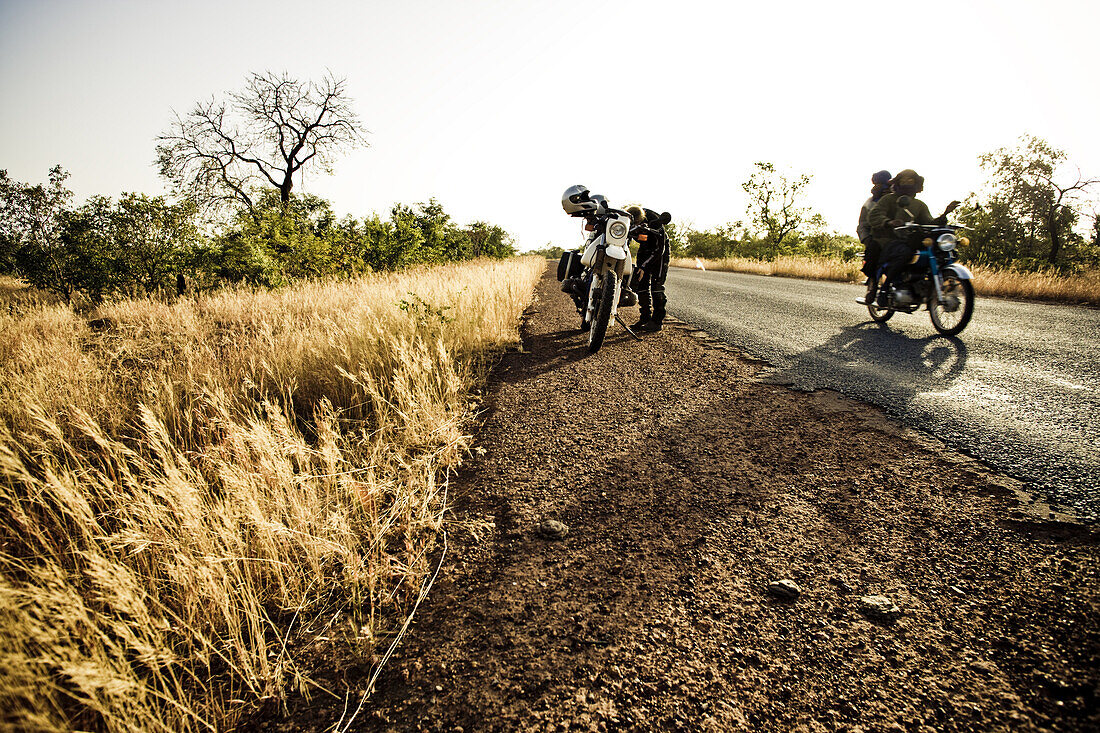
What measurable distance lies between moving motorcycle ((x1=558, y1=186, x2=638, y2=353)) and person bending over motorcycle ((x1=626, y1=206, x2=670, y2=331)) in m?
0.53

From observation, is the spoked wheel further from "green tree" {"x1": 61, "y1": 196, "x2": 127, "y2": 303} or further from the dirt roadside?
"green tree" {"x1": 61, "y1": 196, "x2": 127, "y2": 303}

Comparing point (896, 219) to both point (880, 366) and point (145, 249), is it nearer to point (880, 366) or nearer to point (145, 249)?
point (880, 366)

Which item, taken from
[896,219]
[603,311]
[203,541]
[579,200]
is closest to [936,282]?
[896,219]

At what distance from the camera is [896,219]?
567 centimetres

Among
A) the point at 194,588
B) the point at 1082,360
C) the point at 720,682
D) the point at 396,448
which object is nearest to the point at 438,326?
the point at 396,448

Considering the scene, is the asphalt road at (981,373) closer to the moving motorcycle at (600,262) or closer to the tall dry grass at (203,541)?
the moving motorcycle at (600,262)

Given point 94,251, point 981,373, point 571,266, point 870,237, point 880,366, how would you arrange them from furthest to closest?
point 94,251 → point 870,237 → point 571,266 → point 880,366 → point 981,373

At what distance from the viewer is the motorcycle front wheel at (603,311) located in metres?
4.31

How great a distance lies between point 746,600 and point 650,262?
186 inches

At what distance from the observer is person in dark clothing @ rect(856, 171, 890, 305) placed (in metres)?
5.68

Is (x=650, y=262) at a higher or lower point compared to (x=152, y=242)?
lower

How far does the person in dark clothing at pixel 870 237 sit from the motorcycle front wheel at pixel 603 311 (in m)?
3.97

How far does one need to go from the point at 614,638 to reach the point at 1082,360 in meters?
4.94

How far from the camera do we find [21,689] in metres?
0.84
